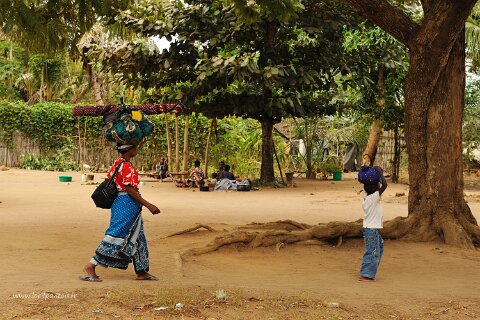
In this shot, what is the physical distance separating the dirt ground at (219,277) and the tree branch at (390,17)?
118 inches

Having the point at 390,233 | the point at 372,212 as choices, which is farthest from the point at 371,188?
the point at 390,233

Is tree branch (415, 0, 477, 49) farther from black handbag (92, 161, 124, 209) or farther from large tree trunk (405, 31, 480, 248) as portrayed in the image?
black handbag (92, 161, 124, 209)

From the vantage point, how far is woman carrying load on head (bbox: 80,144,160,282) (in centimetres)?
650

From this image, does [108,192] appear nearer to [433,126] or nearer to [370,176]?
[370,176]

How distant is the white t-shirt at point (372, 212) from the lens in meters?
7.39

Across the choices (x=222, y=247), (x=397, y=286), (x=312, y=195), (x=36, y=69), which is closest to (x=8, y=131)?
(x=36, y=69)

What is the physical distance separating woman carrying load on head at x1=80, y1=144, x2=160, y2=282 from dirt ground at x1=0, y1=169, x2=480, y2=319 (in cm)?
19

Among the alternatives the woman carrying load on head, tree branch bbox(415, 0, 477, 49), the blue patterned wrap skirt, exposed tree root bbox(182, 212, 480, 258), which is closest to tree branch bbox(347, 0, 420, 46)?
tree branch bbox(415, 0, 477, 49)

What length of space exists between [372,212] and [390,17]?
3.65 m

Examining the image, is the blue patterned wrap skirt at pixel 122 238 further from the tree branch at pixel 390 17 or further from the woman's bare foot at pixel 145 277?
the tree branch at pixel 390 17

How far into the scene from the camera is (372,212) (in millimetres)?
7414

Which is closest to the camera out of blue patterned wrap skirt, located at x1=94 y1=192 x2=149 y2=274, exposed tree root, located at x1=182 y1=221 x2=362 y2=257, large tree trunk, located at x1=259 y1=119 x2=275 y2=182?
blue patterned wrap skirt, located at x1=94 y1=192 x2=149 y2=274

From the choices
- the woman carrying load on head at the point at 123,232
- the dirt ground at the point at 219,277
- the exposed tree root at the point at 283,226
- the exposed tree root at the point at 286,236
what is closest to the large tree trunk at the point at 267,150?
the dirt ground at the point at 219,277

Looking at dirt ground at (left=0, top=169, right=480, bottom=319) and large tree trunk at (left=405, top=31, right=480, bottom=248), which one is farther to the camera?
large tree trunk at (left=405, top=31, right=480, bottom=248)
